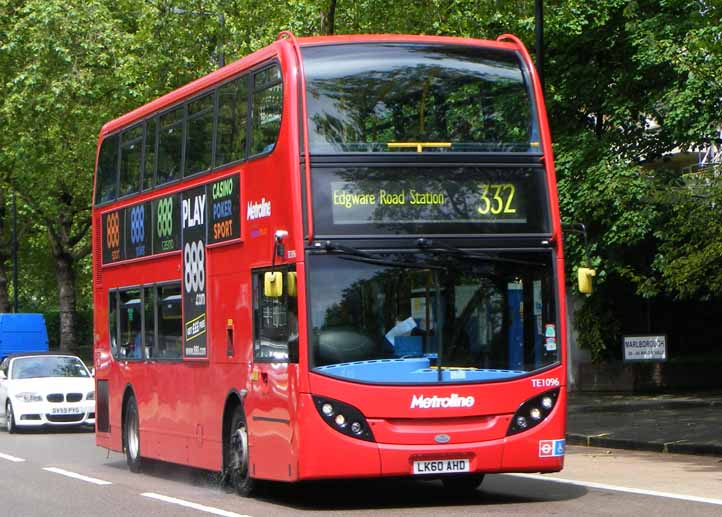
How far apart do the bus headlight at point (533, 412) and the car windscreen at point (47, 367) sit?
17280mm

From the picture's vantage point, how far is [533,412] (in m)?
13.1

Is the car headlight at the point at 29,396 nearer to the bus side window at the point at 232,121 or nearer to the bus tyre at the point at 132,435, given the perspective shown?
the bus tyre at the point at 132,435

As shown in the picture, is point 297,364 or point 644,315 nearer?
point 297,364

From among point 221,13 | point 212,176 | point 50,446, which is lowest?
point 50,446

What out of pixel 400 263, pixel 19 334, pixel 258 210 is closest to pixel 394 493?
pixel 400 263

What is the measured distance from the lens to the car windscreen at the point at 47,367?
2900 cm

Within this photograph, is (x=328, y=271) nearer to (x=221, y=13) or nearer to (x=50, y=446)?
(x=50, y=446)

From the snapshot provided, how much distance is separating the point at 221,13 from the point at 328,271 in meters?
23.8

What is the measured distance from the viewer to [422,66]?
13547mm

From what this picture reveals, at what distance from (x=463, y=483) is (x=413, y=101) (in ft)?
13.4

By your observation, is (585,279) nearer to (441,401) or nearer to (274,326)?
(441,401)

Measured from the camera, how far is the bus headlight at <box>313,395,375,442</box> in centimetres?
1266

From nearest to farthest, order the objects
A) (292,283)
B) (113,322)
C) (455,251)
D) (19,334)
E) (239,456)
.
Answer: (292,283), (455,251), (239,456), (113,322), (19,334)

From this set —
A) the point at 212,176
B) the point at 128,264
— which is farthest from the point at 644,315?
the point at 212,176
